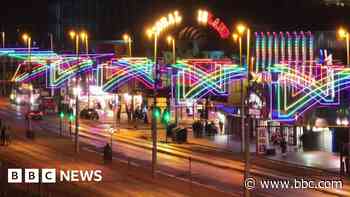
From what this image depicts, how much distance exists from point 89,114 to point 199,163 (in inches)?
1978

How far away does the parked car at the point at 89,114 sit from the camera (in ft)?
357

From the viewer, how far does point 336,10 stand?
3939 inches

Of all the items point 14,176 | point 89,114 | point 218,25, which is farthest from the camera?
point 89,114

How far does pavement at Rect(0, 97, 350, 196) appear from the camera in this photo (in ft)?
157

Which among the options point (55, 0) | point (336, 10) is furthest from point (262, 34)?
point (55, 0)

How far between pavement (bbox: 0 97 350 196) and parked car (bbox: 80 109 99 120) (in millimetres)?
19664

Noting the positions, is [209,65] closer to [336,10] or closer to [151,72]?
[151,72]

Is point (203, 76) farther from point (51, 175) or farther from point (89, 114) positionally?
point (51, 175)

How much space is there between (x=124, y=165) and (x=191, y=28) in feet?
159

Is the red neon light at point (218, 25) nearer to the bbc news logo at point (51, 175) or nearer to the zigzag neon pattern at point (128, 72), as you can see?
the zigzag neon pattern at point (128, 72)

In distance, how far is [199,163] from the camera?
61188 mm

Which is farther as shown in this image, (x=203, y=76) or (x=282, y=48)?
(x=203, y=76)

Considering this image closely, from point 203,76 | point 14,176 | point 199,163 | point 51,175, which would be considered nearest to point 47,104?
point 203,76

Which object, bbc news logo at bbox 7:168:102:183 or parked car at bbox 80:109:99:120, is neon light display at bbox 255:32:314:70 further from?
parked car at bbox 80:109:99:120
